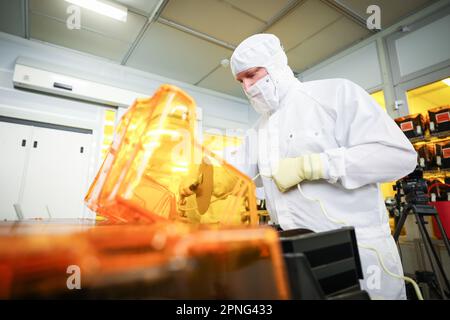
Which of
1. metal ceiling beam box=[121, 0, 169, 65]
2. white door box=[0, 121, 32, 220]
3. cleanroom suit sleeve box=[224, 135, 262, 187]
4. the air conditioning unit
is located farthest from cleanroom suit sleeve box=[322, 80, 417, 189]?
white door box=[0, 121, 32, 220]

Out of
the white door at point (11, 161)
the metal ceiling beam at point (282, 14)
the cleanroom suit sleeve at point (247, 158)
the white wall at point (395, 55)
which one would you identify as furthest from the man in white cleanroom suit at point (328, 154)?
the white door at point (11, 161)

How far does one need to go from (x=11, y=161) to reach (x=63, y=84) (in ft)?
3.43

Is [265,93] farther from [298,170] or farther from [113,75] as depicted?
[113,75]

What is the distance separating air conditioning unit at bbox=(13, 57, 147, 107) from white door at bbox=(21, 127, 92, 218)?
49cm

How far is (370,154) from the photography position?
841 millimetres

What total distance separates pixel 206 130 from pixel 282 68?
3.22 meters

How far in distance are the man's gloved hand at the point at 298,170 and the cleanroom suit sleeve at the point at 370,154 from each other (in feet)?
0.10

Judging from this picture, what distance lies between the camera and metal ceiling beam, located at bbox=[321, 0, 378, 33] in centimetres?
257

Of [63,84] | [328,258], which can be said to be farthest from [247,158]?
[63,84]

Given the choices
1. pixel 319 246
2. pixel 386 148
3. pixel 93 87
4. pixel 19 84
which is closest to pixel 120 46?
pixel 93 87

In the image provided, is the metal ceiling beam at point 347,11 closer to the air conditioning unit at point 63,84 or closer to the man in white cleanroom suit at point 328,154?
the man in white cleanroom suit at point 328,154

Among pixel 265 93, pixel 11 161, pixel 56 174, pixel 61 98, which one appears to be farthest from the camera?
pixel 61 98

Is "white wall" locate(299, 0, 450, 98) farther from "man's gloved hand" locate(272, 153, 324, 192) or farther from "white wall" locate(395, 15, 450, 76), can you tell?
"man's gloved hand" locate(272, 153, 324, 192)
